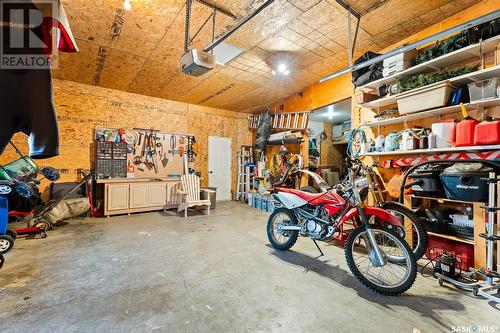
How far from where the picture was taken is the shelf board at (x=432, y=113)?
245 cm

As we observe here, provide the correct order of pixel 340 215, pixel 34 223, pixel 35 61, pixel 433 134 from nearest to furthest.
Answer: pixel 35 61
pixel 340 215
pixel 433 134
pixel 34 223

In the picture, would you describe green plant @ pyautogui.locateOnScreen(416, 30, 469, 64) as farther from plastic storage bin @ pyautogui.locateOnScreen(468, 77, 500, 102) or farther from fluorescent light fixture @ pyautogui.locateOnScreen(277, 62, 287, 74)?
fluorescent light fixture @ pyautogui.locateOnScreen(277, 62, 287, 74)

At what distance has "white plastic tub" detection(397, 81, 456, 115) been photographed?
263 cm

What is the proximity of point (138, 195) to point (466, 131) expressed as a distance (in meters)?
5.88

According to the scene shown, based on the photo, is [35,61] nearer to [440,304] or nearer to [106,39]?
[106,39]

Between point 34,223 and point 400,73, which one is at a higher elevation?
point 400,73

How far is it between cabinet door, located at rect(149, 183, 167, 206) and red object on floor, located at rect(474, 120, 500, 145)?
5.69m

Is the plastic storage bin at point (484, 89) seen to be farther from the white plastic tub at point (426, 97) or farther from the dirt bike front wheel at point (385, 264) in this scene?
the dirt bike front wheel at point (385, 264)

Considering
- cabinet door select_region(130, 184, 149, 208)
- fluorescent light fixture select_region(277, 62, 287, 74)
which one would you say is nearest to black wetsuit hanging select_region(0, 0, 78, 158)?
fluorescent light fixture select_region(277, 62, 287, 74)

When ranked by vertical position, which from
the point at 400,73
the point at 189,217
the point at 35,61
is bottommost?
the point at 189,217

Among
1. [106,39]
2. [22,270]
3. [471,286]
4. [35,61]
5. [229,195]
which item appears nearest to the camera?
[35,61]

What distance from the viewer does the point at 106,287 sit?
2051mm

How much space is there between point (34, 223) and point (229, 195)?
4.75 m

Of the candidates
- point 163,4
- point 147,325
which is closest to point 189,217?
point 147,325
